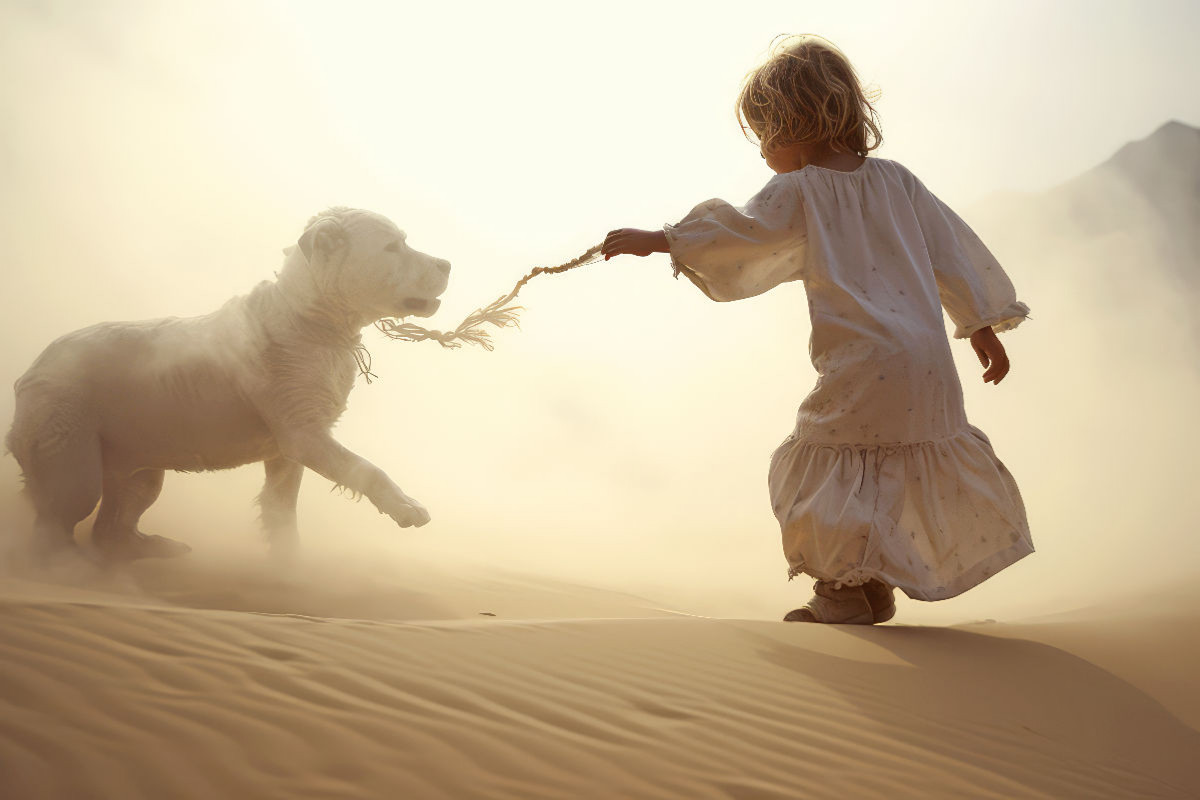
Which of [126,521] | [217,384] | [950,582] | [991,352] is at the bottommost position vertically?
[126,521]

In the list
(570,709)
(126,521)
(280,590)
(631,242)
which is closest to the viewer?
(570,709)

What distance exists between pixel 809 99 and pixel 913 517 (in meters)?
1.77

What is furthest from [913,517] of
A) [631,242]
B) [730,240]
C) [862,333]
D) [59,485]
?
[59,485]

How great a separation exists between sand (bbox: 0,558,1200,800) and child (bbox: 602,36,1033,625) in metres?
0.31

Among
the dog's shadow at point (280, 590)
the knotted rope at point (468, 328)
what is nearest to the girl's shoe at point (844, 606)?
the dog's shadow at point (280, 590)

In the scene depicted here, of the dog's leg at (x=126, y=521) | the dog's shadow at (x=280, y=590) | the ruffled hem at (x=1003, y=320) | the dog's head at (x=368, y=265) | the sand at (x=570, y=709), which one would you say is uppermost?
the dog's head at (x=368, y=265)

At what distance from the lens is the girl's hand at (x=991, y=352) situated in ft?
12.6

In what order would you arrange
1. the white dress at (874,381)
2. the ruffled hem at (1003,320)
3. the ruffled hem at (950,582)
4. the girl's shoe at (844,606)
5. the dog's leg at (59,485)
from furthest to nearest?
the dog's leg at (59,485) → the ruffled hem at (1003,320) → the girl's shoe at (844,606) → the white dress at (874,381) → the ruffled hem at (950,582)

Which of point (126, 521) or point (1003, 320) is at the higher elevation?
point (1003, 320)

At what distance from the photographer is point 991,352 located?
3.87 meters

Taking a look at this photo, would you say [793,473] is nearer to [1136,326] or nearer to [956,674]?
[956,674]

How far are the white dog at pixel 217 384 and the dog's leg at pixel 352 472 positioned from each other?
1 cm

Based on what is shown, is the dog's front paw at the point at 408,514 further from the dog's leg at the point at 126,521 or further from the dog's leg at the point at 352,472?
the dog's leg at the point at 126,521

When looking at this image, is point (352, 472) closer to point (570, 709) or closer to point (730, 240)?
point (730, 240)
